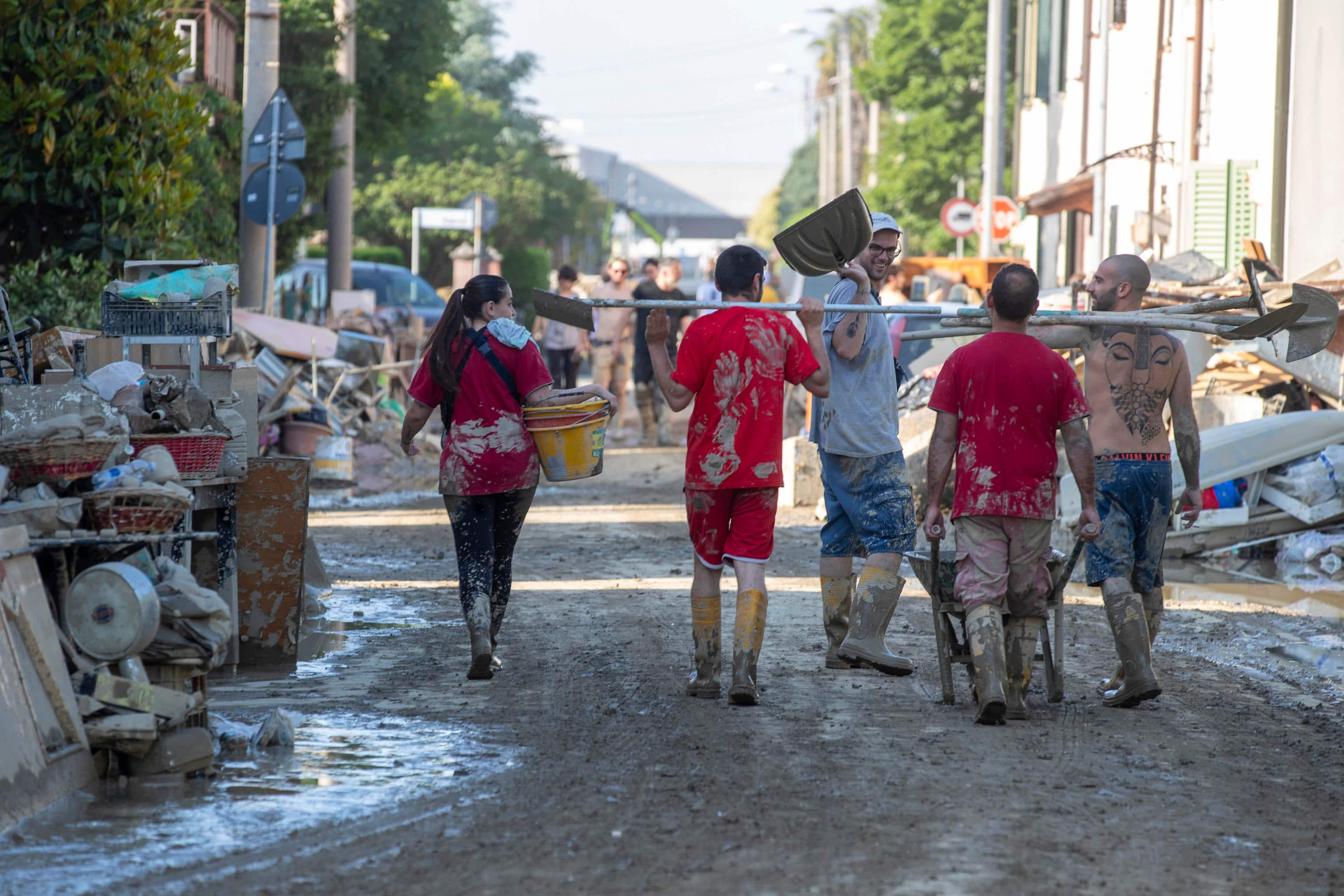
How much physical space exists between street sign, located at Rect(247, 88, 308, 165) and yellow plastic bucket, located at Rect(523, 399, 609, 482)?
7540mm

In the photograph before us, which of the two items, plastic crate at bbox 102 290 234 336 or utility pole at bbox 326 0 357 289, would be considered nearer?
plastic crate at bbox 102 290 234 336

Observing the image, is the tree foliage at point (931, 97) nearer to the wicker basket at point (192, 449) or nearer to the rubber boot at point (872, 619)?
the rubber boot at point (872, 619)

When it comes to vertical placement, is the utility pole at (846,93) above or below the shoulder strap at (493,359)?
above

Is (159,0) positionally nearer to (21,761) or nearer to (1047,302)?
(21,761)

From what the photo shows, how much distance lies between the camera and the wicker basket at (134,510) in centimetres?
523

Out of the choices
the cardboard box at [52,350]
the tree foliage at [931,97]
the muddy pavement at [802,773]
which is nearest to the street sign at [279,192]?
the muddy pavement at [802,773]

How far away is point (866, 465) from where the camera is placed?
666cm

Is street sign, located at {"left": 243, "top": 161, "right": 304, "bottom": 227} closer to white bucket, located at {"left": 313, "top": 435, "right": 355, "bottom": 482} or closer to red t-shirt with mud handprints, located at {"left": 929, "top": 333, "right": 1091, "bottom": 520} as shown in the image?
white bucket, located at {"left": 313, "top": 435, "right": 355, "bottom": 482}

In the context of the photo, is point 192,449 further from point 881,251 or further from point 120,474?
point 881,251

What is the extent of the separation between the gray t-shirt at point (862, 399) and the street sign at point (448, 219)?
1936 centimetres

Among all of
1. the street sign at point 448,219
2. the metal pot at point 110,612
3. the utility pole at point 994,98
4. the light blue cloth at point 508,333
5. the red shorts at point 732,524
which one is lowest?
the metal pot at point 110,612

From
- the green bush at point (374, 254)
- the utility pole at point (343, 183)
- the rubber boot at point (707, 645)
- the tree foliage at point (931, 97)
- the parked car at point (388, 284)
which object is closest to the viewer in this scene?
the rubber boot at point (707, 645)

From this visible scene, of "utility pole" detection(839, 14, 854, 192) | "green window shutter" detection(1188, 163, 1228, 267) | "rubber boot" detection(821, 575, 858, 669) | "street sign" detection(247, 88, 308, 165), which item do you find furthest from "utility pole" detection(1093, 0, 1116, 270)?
"utility pole" detection(839, 14, 854, 192)

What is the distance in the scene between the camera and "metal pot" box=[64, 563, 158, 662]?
495cm
